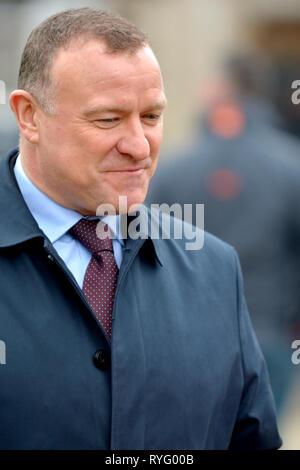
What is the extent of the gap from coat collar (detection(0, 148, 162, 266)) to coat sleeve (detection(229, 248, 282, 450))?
47 cm

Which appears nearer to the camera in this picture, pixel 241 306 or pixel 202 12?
pixel 241 306

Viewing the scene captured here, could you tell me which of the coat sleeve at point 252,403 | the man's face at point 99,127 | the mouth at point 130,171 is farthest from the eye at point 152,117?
the coat sleeve at point 252,403

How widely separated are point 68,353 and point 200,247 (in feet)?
2.19

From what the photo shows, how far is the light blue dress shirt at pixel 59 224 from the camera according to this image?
267cm

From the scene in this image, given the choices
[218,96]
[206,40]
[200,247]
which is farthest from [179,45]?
[200,247]

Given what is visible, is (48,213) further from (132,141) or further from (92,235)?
(132,141)

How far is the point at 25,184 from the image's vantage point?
2736 millimetres

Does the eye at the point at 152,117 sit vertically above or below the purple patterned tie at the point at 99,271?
above

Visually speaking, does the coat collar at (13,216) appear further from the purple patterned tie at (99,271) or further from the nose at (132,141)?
the nose at (132,141)

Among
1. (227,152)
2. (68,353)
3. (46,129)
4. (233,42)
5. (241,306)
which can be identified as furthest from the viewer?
(233,42)

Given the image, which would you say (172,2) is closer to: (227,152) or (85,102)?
(227,152)

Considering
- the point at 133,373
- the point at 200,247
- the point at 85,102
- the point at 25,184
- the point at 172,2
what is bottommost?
the point at 133,373

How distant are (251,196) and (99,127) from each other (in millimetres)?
2464

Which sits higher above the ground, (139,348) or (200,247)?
(200,247)
